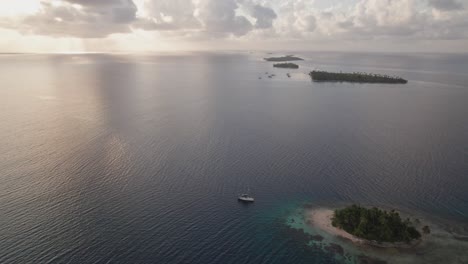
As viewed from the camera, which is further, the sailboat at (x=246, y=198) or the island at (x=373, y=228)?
the sailboat at (x=246, y=198)

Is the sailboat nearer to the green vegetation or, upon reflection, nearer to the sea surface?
the sea surface

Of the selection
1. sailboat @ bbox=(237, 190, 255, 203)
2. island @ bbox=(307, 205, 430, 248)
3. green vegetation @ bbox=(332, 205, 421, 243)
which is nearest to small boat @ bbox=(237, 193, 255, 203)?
sailboat @ bbox=(237, 190, 255, 203)

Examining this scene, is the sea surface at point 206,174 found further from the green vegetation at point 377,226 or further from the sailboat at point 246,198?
the green vegetation at point 377,226

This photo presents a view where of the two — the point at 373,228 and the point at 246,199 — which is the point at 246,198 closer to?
the point at 246,199

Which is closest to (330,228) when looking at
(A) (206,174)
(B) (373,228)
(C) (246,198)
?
(B) (373,228)

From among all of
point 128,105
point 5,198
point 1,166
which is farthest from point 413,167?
point 128,105

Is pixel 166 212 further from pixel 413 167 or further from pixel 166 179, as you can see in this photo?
pixel 413 167

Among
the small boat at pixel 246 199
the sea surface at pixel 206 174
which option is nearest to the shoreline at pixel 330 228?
the sea surface at pixel 206 174
